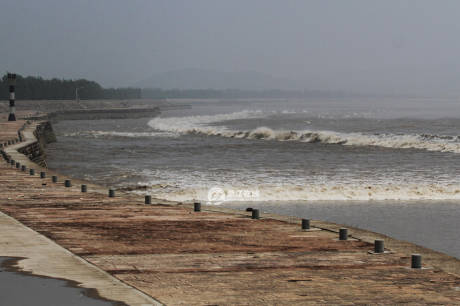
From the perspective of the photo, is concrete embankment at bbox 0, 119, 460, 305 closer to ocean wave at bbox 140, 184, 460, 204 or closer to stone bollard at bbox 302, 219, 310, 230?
stone bollard at bbox 302, 219, 310, 230

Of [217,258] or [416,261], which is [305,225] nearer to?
[217,258]

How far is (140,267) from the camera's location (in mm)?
11445

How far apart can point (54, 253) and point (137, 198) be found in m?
8.61

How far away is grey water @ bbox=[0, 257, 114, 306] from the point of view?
8992 mm

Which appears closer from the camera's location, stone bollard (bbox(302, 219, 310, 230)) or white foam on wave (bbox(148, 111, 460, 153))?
stone bollard (bbox(302, 219, 310, 230))

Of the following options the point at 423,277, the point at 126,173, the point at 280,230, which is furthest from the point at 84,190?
the point at 126,173

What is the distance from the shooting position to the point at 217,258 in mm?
12273

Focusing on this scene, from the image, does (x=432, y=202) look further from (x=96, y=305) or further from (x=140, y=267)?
(x=96, y=305)

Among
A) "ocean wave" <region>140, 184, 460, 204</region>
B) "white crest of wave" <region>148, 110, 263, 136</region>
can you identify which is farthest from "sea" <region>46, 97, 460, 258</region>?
"white crest of wave" <region>148, 110, 263, 136</region>

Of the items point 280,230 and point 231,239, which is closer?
point 231,239

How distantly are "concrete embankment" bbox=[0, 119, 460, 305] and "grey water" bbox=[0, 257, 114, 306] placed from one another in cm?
29

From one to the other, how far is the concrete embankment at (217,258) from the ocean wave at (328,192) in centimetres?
911

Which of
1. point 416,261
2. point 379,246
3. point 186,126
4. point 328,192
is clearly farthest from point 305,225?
point 186,126

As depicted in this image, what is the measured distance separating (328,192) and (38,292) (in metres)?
19.6
